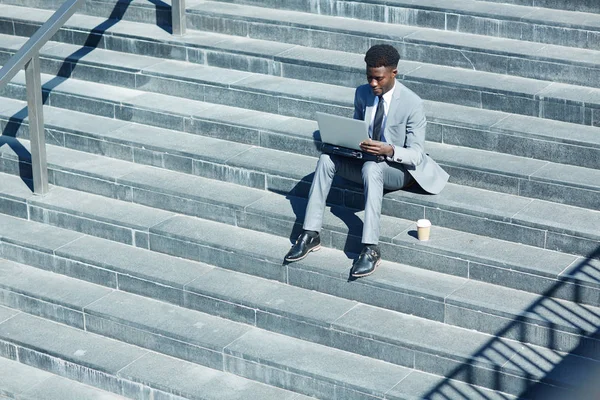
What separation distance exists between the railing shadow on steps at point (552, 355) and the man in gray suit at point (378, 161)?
94 centimetres

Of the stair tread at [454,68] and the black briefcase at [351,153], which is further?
the stair tread at [454,68]

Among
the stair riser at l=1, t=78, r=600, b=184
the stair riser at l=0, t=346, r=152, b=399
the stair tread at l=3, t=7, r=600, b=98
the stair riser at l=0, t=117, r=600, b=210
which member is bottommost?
the stair riser at l=0, t=346, r=152, b=399

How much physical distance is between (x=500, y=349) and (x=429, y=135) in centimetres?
196

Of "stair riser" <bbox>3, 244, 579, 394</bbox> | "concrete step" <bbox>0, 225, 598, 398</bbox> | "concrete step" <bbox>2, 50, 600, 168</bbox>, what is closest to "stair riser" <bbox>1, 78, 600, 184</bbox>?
"concrete step" <bbox>2, 50, 600, 168</bbox>

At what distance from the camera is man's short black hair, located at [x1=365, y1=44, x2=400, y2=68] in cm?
692

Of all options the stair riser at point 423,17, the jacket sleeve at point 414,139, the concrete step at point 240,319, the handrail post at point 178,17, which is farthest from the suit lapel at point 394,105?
the handrail post at point 178,17

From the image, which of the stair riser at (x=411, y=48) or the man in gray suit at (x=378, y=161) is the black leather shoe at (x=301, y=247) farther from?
the stair riser at (x=411, y=48)

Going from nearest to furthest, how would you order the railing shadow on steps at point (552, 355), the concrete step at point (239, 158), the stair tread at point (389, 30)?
1. the railing shadow on steps at point (552, 355)
2. the concrete step at point (239, 158)
3. the stair tread at point (389, 30)

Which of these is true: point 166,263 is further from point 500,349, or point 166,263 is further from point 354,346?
point 500,349

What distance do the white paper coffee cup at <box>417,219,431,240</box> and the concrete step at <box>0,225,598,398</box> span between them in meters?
0.54

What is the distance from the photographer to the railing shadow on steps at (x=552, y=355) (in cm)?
613

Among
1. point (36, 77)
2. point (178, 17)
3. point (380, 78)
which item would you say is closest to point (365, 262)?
point (380, 78)

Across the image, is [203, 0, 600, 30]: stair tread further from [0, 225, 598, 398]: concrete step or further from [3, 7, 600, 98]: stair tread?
[0, 225, 598, 398]: concrete step

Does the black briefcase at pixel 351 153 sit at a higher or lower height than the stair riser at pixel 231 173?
higher
